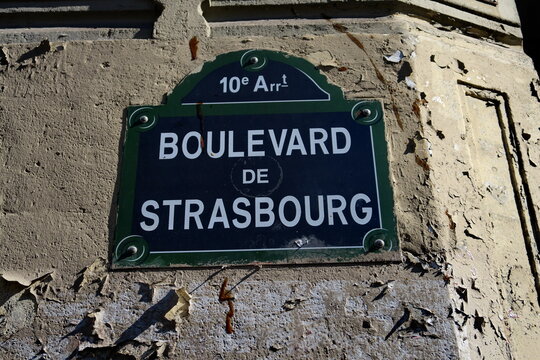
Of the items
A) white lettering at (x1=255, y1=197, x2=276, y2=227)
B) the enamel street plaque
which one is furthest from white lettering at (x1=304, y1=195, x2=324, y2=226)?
white lettering at (x1=255, y1=197, x2=276, y2=227)

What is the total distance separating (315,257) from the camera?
6.80ft

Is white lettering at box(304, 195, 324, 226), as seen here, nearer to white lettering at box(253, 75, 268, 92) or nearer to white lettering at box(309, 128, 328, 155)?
white lettering at box(309, 128, 328, 155)

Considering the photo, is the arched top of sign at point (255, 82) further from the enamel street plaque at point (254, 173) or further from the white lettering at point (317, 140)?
the white lettering at point (317, 140)

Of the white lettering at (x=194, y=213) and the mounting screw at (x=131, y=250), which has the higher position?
the white lettering at (x=194, y=213)

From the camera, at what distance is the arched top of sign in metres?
2.38

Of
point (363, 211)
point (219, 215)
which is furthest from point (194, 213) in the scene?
point (363, 211)

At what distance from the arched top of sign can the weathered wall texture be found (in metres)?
0.05

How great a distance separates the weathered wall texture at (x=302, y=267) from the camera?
198 cm

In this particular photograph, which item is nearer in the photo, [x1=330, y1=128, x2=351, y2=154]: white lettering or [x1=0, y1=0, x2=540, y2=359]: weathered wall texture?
[x1=0, y1=0, x2=540, y2=359]: weathered wall texture

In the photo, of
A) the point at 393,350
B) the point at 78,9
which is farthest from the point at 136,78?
the point at 393,350

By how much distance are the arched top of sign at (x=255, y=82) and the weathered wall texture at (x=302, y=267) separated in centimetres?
5

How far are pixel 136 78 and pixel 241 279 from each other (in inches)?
36.1

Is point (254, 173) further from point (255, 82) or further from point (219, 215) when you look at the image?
point (255, 82)

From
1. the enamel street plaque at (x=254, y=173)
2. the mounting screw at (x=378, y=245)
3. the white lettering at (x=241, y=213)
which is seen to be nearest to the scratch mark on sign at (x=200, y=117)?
the enamel street plaque at (x=254, y=173)
